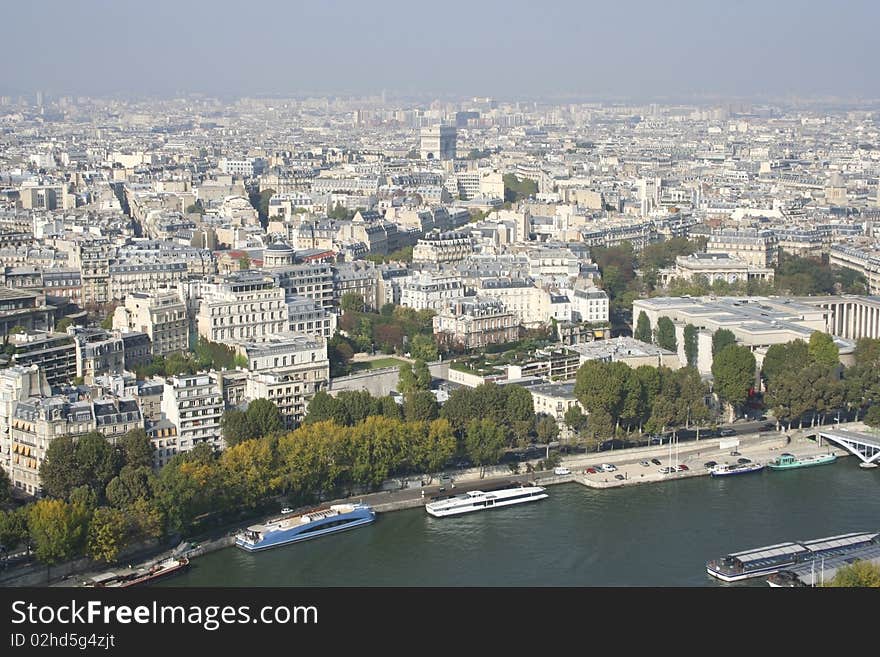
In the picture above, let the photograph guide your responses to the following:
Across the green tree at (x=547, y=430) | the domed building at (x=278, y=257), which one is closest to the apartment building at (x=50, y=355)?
the domed building at (x=278, y=257)

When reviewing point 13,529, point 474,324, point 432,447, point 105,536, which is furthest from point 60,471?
point 474,324

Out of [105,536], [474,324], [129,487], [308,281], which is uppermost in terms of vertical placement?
[308,281]

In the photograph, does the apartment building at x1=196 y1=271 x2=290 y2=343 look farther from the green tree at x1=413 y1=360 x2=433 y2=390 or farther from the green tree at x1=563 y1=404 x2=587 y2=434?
the green tree at x1=563 y1=404 x2=587 y2=434

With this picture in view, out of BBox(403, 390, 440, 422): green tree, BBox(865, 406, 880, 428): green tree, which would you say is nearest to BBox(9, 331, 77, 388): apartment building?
BBox(403, 390, 440, 422): green tree

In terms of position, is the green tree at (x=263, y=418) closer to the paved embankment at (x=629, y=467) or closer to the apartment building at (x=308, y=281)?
the paved embankment at (x=629, y=467)

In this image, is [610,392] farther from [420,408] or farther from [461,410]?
[420,408]

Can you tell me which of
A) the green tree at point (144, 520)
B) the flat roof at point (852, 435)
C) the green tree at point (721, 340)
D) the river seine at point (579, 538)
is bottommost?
the river seine at point (579, 538)
